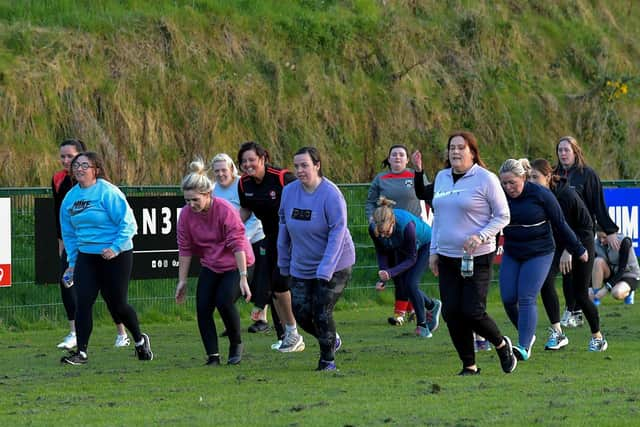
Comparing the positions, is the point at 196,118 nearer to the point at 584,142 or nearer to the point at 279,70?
the point at 279,70

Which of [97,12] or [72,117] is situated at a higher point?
[97,12]

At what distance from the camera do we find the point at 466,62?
89.7 ft

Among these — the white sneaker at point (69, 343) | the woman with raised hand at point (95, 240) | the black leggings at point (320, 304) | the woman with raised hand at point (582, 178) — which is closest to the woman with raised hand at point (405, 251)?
the woman with raised hand at point (582, 178)

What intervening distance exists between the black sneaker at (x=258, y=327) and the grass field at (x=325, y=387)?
3.03 feet

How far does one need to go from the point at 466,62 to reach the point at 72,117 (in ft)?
31.5

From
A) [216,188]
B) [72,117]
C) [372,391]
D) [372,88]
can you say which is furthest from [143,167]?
[372,391]

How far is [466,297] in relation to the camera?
9945mm

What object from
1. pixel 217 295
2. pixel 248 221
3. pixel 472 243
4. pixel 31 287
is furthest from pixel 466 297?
pixel 31 287

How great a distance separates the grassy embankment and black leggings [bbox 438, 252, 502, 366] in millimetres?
10673

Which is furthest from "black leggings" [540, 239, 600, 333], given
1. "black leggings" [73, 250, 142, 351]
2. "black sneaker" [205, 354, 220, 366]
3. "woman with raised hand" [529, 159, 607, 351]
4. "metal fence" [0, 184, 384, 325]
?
"metal fence" [0, 184, 384, 325]

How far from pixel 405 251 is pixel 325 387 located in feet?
13.8

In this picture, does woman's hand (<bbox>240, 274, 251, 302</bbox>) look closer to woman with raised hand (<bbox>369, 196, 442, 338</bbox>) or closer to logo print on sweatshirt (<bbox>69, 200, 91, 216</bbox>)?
logo print on sweatshirt (<bbox>69, 200, 91, 216</bbox>)

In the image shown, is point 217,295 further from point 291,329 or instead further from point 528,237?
point 528,237

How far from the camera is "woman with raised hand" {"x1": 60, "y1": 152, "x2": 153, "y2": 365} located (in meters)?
11.5
